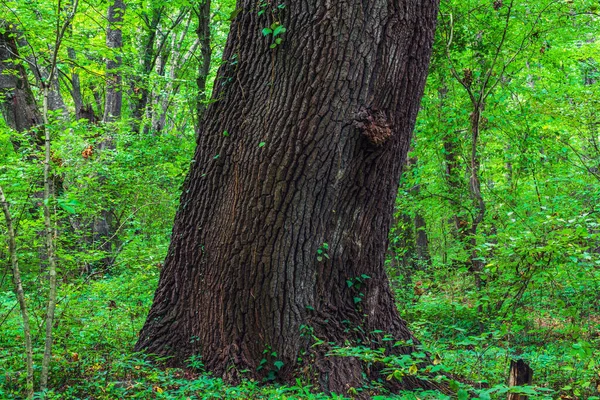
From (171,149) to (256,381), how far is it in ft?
25.4

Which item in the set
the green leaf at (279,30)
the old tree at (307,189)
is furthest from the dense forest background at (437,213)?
the old tree at (307,189)

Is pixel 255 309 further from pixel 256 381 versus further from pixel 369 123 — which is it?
pixel 369 123

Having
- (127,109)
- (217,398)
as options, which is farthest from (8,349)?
(127,109)

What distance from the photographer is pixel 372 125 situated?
3.61m

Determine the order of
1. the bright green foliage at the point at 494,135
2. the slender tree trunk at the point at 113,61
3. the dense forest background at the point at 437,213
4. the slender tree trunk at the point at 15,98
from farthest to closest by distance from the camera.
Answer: the slender tree trunk at the point at 113,61 < the slender tree trunk at the point at 15,98 < the bright green foliage at the point at 494,135 < the dense forest background at the point at 437,213

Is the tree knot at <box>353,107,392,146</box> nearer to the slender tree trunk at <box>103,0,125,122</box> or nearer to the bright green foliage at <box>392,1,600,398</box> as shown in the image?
the bright green foliage at <box>392,1,600,398</box>

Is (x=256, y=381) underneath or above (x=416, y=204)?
underneath

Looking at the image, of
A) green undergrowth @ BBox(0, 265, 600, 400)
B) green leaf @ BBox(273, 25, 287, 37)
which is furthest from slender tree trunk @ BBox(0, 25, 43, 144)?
green leaf @ BBox(273, 25, 287, 37)

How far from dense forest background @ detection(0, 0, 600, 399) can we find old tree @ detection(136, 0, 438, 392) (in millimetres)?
236

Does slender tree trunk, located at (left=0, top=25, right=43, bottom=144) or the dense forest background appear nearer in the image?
the dense forest background

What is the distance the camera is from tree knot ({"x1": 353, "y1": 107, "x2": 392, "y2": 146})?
3.60 m

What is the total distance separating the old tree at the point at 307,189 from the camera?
3.59 m

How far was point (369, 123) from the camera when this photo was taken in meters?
3.60

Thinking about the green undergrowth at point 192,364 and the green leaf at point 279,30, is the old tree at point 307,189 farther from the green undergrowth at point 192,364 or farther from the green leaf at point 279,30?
the green undergrowth at point 192,364
